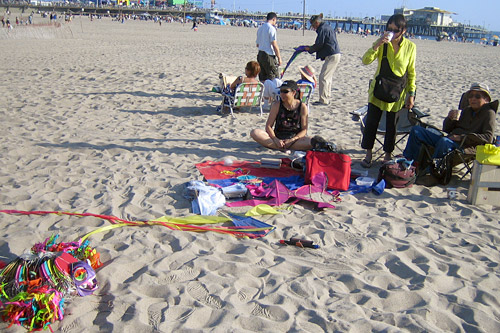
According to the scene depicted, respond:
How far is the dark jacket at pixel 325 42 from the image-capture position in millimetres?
8023

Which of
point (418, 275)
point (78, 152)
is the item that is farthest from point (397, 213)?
point (78, 152)

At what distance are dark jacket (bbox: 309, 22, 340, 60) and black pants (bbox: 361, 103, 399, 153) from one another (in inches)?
132

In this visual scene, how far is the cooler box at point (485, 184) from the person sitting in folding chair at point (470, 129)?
1.51 ft

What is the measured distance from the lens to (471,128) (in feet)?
15.1

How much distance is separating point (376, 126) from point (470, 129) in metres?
0.97

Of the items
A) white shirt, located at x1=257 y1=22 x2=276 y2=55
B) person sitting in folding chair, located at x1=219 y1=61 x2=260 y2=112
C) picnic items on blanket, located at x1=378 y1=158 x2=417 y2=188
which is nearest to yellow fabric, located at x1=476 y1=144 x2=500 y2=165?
picnic items on blanket, located at x1=378 y1=158 x2=417 y2=188

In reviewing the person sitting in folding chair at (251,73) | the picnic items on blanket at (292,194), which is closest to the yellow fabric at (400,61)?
the picnic items on blanket at (292,194)

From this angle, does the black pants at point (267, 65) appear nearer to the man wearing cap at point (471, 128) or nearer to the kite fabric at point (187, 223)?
the man wearing cap at point (471, 128)

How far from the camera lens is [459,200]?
428 cm

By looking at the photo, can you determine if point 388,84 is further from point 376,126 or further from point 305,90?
point 305,90

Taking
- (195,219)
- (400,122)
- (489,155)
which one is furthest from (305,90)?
(195,219)

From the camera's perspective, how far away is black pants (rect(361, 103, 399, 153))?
16.4 ft

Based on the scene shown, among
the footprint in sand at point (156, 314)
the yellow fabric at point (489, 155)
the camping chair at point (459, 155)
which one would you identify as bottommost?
the footprint in sand at point (156, 314)

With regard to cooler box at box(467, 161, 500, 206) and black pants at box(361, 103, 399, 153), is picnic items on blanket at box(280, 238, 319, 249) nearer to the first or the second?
cooler box at box(467, 161, 500, 206)
